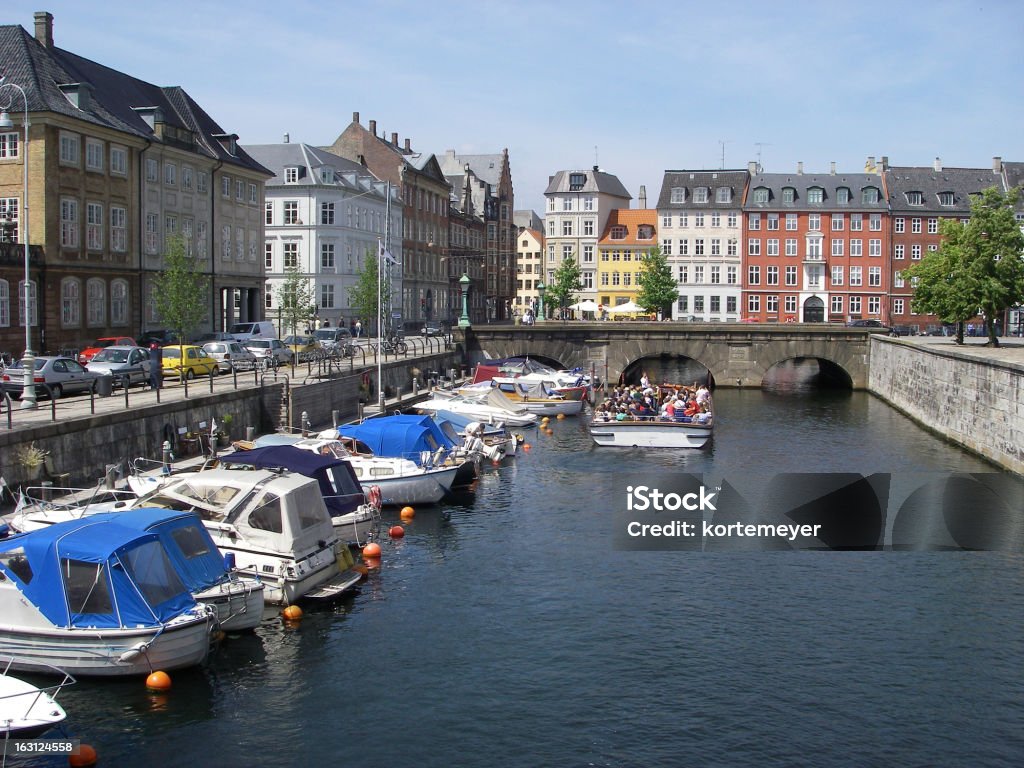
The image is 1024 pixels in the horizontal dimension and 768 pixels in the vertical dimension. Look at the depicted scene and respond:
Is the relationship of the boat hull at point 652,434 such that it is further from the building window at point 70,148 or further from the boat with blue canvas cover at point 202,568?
the building window at point 70,148

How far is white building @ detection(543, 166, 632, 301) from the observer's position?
419ft

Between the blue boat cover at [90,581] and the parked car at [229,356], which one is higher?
the parked car at [229,356]

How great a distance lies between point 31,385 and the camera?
120ft

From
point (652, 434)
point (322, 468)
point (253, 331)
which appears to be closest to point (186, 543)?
point (322, 468)

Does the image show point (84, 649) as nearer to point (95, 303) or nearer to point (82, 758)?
point (82, 758)

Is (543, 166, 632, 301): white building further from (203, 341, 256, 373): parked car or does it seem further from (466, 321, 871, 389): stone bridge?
(203, 341, 256, 373): parked car

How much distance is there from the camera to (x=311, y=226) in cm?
9312

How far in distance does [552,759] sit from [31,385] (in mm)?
25656

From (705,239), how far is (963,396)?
6744cm

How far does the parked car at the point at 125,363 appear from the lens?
45.3 m

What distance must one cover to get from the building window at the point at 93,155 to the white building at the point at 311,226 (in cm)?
3264

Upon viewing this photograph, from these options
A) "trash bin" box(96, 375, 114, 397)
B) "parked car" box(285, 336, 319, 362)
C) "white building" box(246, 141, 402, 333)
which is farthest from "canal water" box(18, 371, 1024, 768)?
"white building" box(246, 141, 402, 333)

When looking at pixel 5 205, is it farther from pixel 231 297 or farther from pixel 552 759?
pixel 552 759

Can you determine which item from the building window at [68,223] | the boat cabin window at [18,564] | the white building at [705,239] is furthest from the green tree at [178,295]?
the white building at [705,239]
